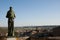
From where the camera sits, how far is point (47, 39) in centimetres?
988

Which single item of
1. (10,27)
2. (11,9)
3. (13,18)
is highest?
(11,9)

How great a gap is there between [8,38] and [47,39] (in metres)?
3.17

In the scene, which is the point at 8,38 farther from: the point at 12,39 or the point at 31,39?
the point at 31,39

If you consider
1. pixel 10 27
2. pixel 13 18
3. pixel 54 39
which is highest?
pixel 13 18

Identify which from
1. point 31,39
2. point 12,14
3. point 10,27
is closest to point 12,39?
point 10,27

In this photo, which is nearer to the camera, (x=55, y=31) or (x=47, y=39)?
(x=47, y=39)

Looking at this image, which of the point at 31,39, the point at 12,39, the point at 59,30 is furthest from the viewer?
the point at 59,30

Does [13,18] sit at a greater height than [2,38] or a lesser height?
greater

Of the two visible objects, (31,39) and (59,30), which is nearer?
(31,39)

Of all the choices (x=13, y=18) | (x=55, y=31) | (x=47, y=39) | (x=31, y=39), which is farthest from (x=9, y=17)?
(x=55, y=31)

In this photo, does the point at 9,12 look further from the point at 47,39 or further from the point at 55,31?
the point at 55,31

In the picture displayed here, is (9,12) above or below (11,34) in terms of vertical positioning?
above

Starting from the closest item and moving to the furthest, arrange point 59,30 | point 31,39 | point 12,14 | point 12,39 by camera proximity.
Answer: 1. point 12,39
2. point 12,14
3. point 31,39
4. point 59,30

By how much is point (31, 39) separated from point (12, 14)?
2445 mm
